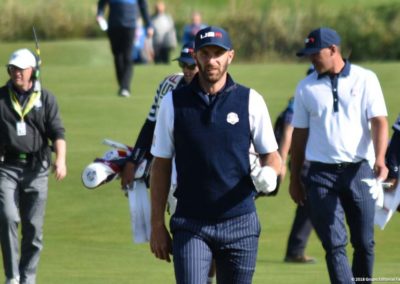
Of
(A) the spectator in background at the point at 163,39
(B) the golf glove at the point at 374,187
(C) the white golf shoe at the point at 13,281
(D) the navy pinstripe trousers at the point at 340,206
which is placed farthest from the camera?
(A) the spectator in background at the point at 163,39

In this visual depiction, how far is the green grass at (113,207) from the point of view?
13141 millimetres

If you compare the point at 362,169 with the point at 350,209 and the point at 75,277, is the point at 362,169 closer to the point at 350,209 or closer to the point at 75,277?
the point at 350,209

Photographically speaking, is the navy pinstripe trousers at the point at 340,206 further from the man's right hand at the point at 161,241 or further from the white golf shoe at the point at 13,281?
the white golf shoe at the point at 13,281

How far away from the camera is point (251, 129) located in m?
7.59

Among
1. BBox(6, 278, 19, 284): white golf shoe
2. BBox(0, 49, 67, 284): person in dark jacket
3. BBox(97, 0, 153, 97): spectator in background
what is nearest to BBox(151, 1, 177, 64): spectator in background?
BBox(97, 0, 153, 97): spectator in background

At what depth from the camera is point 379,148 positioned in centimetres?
1020

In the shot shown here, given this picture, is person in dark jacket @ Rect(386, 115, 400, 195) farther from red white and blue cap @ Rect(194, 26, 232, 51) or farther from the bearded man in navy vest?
red white and blue cap @ Rect(194, 26, 232, 51)

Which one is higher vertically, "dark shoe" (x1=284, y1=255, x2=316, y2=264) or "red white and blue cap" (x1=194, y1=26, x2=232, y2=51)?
"red white and blue cap" (x1=194, y1=26, x2=232, y2=51)

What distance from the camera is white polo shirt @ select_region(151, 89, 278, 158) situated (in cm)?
757

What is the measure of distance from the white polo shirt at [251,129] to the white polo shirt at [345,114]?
2.68 m

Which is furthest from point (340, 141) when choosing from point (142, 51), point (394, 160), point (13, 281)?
point (142, 51)

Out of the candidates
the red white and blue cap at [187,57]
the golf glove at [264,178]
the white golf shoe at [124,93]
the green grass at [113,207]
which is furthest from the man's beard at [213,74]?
the white golf shoe at [124,93]

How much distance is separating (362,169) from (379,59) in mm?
19106

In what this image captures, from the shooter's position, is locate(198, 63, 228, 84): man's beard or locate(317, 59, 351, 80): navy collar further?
locate(317, 59, 351, 80): navy collar
